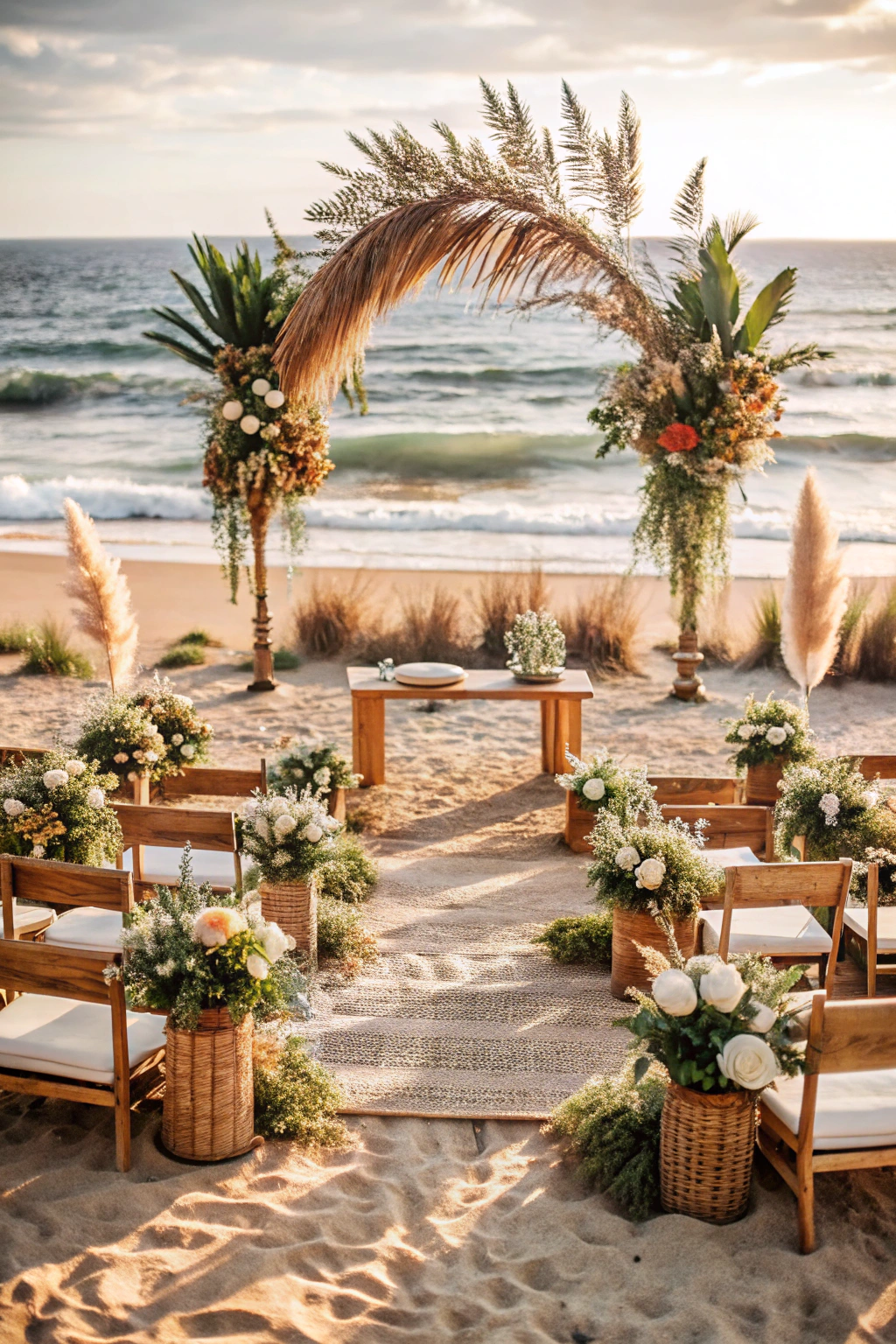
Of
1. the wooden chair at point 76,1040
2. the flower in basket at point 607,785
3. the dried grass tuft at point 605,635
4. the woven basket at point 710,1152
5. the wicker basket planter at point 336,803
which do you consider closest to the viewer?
the woven basket at point 710,1152

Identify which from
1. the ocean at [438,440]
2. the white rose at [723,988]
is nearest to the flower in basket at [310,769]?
the white rose at [723,988]

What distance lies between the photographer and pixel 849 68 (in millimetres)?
16688

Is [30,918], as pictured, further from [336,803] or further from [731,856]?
[731,856]

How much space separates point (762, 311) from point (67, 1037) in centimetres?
769

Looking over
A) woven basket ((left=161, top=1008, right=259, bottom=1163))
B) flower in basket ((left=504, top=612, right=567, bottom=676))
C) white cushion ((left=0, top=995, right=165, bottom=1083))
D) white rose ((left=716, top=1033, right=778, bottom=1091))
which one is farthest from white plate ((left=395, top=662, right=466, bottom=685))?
white rose ((left=716, top=1033, right=778, bottom=1091))

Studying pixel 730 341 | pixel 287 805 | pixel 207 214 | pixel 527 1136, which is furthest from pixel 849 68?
pixel 207 214

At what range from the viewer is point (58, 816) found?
5.66 meters

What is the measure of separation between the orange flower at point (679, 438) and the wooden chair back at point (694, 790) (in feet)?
11.9

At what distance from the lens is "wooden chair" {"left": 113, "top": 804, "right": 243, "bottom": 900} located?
17.3 ft

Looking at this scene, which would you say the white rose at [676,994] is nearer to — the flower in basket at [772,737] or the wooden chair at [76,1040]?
the wooden chair at [76,1040]

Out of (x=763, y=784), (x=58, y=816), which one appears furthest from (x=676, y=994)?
(x=763, y=784)

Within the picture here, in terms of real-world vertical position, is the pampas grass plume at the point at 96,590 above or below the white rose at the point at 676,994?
above

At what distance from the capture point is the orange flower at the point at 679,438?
9297 millimetres

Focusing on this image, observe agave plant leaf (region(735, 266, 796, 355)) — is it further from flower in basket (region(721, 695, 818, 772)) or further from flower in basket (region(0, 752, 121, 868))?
flower in basket (region(0, 752, 121, 868))
